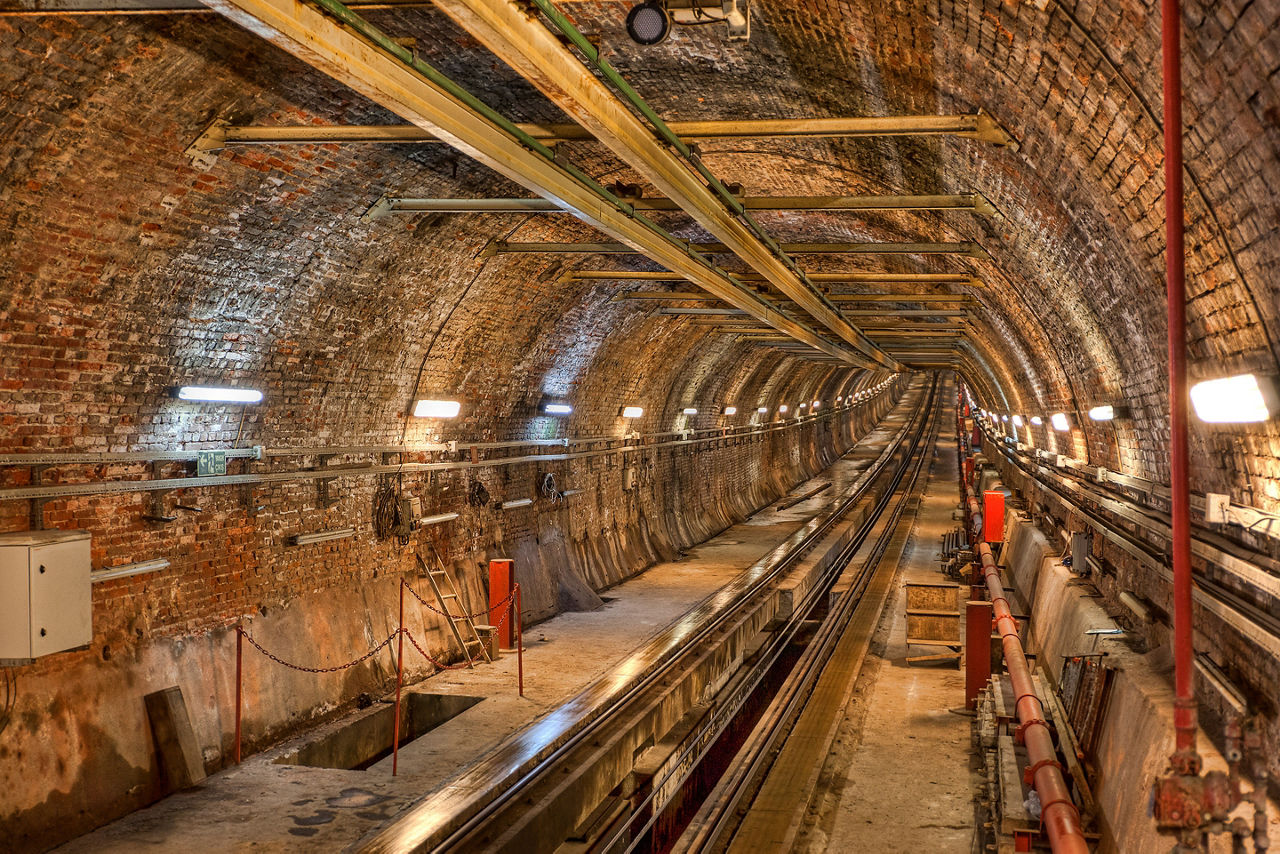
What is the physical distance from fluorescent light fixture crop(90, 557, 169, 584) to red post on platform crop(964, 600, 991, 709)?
25.3 ft

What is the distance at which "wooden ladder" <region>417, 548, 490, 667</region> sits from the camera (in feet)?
43.3

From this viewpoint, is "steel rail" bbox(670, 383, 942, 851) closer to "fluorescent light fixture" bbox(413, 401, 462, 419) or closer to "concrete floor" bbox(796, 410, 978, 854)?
"concrete floor" bbox(796, 410, 978, 854)

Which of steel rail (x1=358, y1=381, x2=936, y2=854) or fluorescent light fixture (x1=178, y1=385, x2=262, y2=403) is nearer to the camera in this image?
steel rail (x1=358, y1=381, x2=936, y2=854)

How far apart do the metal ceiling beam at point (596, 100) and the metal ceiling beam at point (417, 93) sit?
48cm

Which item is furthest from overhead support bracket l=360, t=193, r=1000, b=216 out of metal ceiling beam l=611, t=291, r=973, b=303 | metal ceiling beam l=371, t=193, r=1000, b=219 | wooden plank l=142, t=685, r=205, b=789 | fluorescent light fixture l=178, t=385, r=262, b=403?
metal ceiling beam l=611, t=291, r=973, b=303

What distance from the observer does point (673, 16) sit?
6273mm

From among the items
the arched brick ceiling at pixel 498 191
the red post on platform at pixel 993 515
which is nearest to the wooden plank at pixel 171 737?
the arched brick ceiling at pixel 498 191

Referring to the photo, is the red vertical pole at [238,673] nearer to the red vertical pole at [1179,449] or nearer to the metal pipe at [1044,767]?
the metal pipe at [1044,767]

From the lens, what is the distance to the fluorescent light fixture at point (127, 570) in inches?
318

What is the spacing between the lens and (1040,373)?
49.0 feet

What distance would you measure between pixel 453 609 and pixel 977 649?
6.27 metres

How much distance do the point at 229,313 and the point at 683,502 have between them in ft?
54.9

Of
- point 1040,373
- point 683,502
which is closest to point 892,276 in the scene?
point 1040,373

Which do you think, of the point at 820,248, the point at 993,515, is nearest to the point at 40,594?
the point at 820,248
